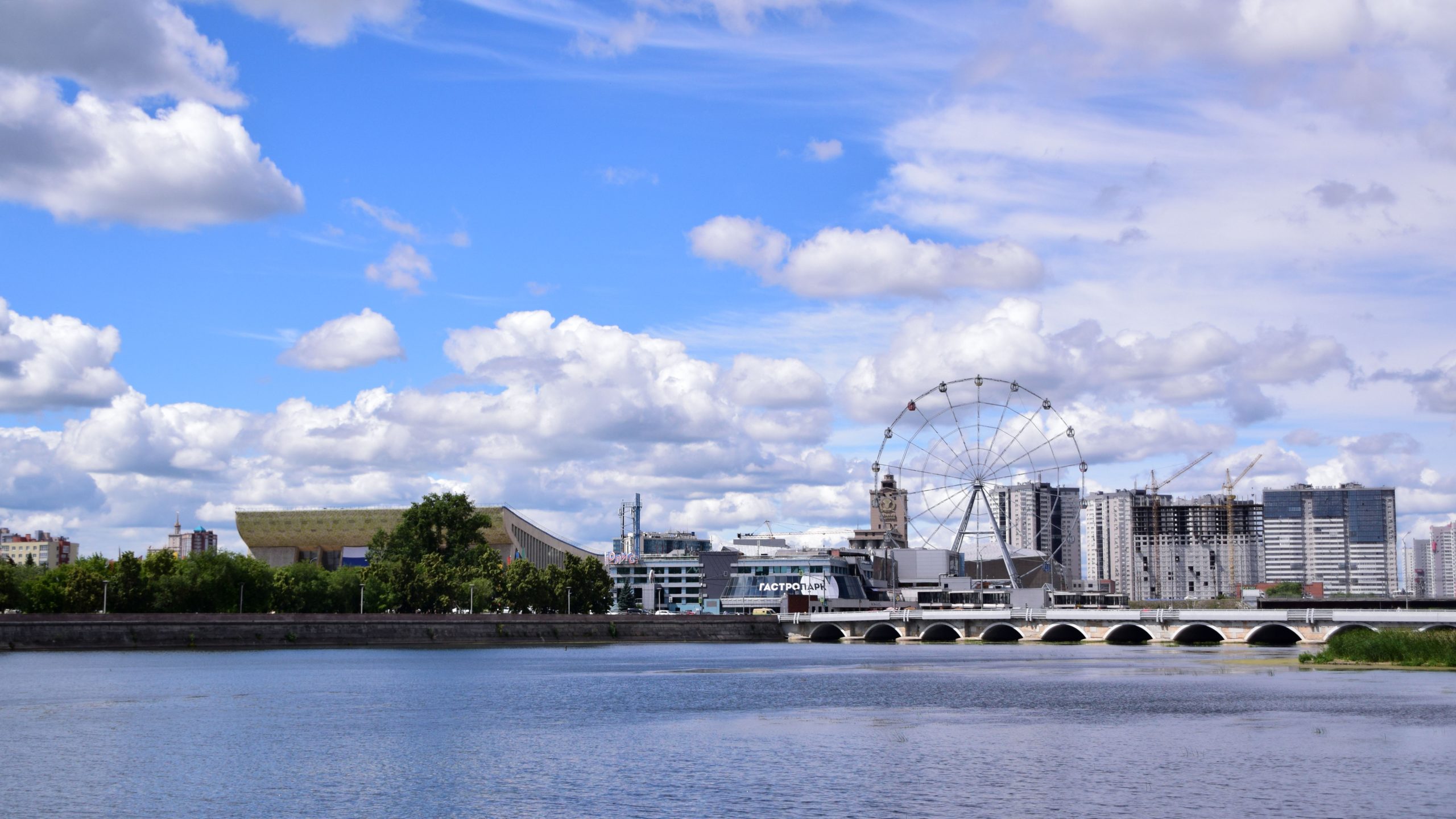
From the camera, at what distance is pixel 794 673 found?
443 feet

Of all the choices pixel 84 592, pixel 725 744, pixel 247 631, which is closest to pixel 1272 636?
pixel 247 631

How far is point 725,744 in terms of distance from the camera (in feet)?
232

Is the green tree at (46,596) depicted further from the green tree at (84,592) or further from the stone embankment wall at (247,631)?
the stone embankment wall at (247,631)

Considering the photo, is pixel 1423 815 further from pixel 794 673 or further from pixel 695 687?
pixel 794 673

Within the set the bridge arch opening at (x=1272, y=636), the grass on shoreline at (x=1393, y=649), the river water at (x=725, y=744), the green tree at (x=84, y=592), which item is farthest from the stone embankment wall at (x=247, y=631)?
the grass on shoreline at (x=1393, y=649)

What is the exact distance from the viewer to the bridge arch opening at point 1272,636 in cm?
19175

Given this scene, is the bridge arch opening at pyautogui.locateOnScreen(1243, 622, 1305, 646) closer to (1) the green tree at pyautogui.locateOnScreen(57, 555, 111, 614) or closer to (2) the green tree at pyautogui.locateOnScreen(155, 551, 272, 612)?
(2) the green tree at pyautogui.locateOnScreen(155, 551, 272, 612)

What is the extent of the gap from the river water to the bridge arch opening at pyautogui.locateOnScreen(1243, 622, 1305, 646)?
7066cm

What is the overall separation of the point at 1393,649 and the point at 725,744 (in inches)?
3133

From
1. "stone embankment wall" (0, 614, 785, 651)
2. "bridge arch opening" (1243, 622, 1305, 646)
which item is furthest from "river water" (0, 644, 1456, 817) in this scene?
"bridge arch opening" (1243, 622, 1305, 646)

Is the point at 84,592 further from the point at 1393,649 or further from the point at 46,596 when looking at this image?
the point at 1393,649

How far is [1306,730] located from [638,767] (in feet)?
114

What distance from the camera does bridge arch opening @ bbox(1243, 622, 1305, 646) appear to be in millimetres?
191750

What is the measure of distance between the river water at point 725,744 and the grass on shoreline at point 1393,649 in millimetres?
6412
